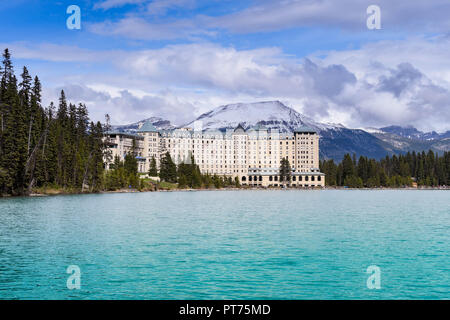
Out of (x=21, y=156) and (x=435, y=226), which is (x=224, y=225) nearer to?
(x=435, y=226)

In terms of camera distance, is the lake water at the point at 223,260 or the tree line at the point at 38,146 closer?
the lake water at the point at 223,260

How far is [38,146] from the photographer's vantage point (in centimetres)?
11931

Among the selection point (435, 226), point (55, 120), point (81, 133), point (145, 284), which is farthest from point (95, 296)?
point (81, 133)

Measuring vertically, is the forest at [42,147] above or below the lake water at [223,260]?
above

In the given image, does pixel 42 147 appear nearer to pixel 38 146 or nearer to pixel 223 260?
pixel 38 146

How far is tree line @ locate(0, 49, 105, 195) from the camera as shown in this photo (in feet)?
344

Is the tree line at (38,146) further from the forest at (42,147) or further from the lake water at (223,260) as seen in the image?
the lake water at (223,260)

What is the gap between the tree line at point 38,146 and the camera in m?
105

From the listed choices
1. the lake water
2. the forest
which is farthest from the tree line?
the lake water

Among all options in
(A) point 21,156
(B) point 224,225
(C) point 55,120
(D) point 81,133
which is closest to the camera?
(B) point 224,225

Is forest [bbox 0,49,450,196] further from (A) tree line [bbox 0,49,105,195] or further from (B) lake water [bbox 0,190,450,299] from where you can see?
(B) lake water [bbox 0,190,450,299]

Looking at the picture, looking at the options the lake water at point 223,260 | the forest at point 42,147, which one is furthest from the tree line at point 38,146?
the lake water at point 223,260
